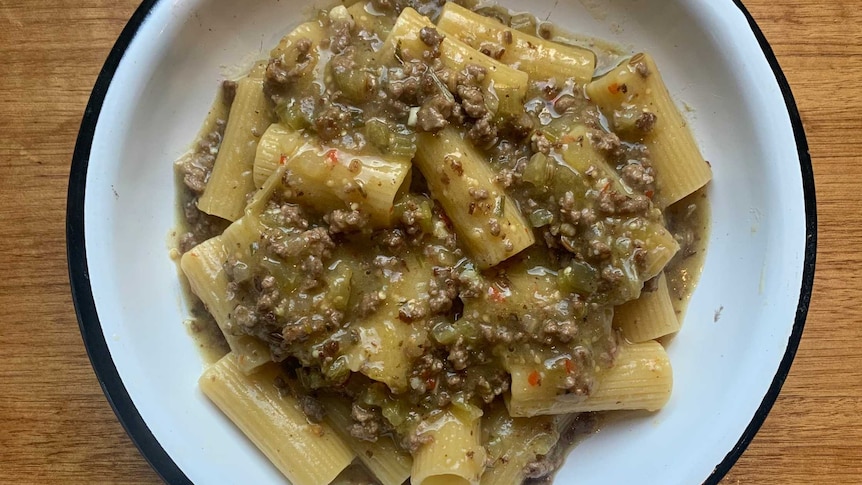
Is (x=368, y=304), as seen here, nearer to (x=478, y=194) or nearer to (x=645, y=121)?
(x=478, y=194)

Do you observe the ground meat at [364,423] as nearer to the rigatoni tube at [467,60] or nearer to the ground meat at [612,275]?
the ground meat at [612,275]

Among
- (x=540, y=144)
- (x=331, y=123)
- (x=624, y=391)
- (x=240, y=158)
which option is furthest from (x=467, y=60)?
(x=624, y=391)

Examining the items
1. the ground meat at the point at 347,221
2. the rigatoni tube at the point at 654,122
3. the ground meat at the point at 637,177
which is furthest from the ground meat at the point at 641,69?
the ground meat at the point at 347,221

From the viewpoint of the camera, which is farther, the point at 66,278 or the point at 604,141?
the point at 66,278

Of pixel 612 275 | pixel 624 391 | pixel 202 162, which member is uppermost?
pixel 612 275

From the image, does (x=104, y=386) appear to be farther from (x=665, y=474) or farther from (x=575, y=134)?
(x=665, y=474)

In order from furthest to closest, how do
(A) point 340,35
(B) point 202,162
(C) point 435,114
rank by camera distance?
(B) point 202,162 < (A) point 340,35 < (C) point 435,114
